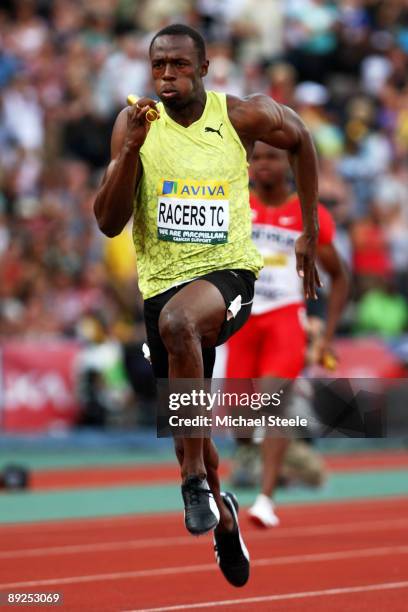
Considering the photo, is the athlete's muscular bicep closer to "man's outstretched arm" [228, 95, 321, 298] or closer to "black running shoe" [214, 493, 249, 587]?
"man's outstretched arm" [228, 95, 321, 298]

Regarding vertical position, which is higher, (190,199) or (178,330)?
(190,199)

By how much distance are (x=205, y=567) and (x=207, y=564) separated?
141mm

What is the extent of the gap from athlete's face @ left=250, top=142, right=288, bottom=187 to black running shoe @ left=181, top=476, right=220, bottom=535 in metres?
3.72

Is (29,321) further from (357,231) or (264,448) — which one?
(264,448)

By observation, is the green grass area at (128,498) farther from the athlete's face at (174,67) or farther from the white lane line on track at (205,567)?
the athlete's face at (174,67)

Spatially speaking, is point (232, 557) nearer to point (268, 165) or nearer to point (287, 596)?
point (287, 596)

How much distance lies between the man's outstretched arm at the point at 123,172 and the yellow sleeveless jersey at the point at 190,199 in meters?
0.12

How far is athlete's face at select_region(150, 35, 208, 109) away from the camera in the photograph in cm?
621

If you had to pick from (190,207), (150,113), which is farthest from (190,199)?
(150,113)

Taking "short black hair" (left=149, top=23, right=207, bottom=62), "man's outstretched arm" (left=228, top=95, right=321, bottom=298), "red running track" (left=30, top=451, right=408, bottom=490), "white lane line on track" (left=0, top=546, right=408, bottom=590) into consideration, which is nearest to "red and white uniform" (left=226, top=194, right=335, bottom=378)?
"white lane line on track" (left=0, top=546, right=408, bottom=590)

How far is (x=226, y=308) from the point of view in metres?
6.27

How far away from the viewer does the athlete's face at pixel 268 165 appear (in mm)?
9398

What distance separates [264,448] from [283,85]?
949 centimetres

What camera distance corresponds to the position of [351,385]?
6.85 metres
